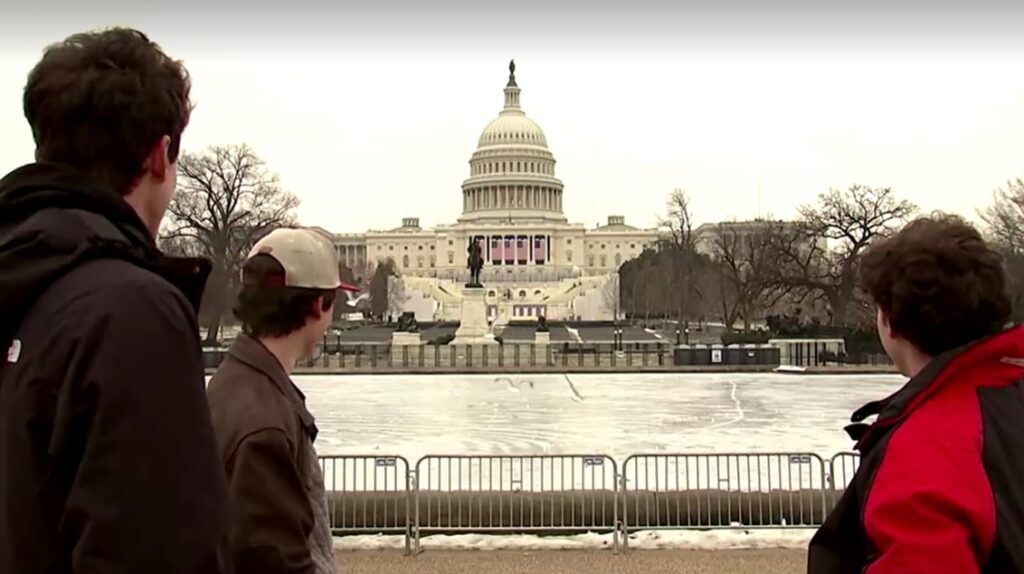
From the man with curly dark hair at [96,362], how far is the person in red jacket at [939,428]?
5.35 feet

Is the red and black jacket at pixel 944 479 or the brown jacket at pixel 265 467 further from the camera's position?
the brown jacket at pixel 265 467

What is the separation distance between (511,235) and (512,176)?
32.5 ft

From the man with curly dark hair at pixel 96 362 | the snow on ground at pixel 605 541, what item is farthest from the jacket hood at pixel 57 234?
the snow on ground at pixel 605 541

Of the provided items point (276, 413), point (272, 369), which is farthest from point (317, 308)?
point (276, 413)

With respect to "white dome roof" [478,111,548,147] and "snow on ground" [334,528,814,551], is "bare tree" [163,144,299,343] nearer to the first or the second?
"snow on ground" [334,528,814,551]

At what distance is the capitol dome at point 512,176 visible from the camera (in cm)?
15150

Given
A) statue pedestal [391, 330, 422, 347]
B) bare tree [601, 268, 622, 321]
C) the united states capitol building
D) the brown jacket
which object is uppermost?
the united states capitol building

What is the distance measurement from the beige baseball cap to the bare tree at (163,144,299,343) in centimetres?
4267

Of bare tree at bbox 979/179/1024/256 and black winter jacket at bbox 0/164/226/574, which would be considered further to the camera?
bare tree at bbox 979/179/1024/256

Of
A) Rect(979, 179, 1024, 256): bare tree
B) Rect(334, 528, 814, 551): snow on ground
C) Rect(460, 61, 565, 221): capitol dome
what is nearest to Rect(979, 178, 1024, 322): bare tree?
Rect(979, 179, 1024, 256): bare tree

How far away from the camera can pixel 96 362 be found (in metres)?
1.86

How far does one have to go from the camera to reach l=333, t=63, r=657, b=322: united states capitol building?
147m

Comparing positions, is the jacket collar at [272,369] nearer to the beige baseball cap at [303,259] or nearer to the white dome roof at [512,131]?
the beige baseball cap at [303,259]

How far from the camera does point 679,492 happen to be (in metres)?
10.4
